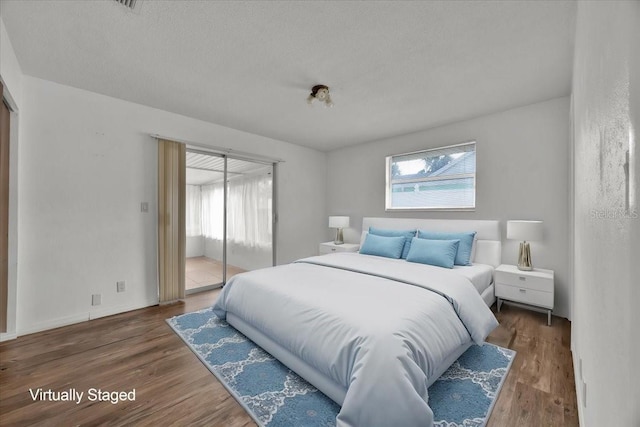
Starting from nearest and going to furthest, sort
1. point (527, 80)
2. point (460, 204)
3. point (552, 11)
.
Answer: point (552, 11), point (527, 80), point (460, 204)

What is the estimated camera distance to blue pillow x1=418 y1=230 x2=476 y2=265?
3186 mm

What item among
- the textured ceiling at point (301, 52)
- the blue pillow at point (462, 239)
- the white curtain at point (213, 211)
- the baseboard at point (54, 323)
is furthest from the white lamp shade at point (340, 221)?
the baseboard at point (54, 323)

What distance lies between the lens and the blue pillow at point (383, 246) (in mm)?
3564

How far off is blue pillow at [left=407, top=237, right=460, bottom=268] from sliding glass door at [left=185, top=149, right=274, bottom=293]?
2554mm

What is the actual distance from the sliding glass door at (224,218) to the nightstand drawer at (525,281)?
3.42 metres

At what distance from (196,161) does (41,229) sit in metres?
1.84

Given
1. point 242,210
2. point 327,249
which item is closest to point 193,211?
point 242,210

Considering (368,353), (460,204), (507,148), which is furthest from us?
(460,204)

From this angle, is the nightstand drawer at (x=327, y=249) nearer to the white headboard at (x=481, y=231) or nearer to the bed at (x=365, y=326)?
the white headboard at (x=481, y=231)

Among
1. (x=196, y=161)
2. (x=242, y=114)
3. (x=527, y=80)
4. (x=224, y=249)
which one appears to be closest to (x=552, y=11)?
(x=527, y=80)

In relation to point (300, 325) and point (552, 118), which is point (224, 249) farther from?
point (552, 118)

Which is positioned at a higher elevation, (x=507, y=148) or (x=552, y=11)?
(x=552, y=11)

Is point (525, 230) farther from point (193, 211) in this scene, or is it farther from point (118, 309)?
point (118, 309)

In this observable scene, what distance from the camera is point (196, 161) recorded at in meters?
3.93
